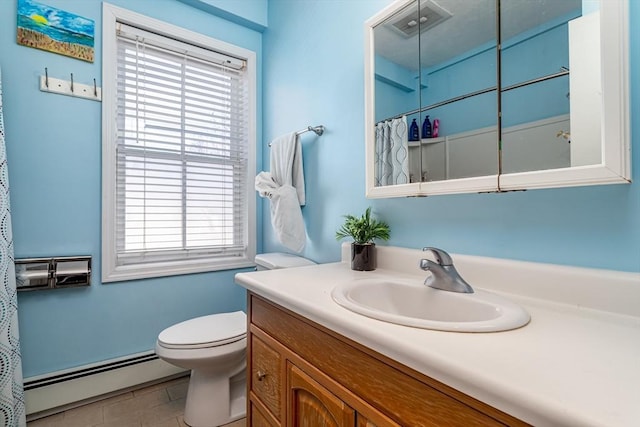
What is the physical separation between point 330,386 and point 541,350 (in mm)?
450

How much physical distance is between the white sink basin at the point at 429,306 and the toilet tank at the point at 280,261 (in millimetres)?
679

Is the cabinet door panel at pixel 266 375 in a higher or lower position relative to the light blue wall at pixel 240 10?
lower

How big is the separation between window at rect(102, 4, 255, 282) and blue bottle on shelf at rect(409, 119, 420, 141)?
1.34m

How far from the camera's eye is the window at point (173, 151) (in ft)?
5.64

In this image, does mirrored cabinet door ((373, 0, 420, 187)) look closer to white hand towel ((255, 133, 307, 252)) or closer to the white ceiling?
the white ceiling

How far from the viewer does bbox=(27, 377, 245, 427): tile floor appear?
146cm

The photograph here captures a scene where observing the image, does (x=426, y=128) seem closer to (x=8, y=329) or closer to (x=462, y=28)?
(x=462, y=28)

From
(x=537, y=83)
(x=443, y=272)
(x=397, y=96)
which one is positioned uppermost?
(x=397, y=96)

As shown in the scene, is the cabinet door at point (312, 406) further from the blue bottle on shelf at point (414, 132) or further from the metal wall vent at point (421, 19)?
the metal wall vent at point (421, 19)

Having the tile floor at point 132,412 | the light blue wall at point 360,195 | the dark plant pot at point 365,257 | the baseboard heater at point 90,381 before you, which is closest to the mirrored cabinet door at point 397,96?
the light blue wall at point 360,195

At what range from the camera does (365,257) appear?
1167mm

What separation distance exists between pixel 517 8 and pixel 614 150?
1.55ft

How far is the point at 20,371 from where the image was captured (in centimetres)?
136

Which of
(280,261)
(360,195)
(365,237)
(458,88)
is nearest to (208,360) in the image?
(280,261)
